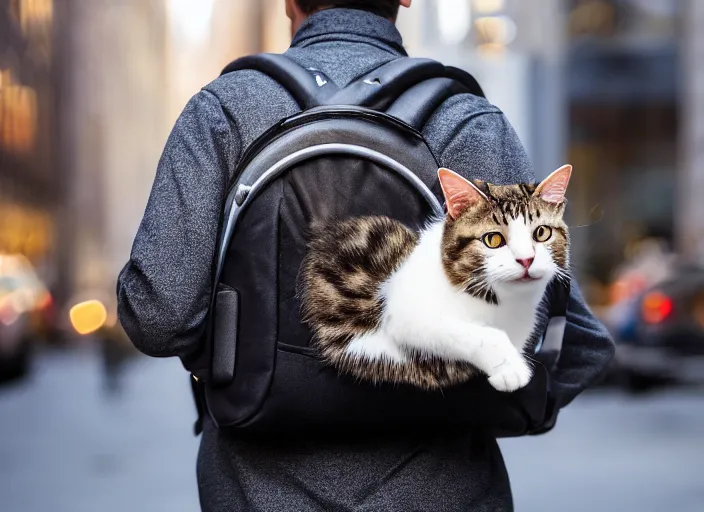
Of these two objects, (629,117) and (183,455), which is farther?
(629,117)

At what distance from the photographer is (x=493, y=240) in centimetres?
220

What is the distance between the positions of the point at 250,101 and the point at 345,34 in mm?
323

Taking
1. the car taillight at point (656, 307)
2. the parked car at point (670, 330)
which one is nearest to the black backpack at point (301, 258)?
the parked car at point (670, 330)

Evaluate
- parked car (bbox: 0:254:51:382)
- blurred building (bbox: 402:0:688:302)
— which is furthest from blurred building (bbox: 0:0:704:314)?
parked car (bbox: 0:254:51:382)

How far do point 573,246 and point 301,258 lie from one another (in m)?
0.68

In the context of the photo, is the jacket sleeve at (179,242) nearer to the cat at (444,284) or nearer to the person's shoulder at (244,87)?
the person's shoulder at (244,87)

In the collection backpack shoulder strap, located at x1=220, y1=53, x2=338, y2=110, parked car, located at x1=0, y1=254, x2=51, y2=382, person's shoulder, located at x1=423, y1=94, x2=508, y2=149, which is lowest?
parked car, located at x1=0, y1=254, x2=51, y2=382

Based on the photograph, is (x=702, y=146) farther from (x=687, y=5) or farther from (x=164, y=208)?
(x=164, y=208)

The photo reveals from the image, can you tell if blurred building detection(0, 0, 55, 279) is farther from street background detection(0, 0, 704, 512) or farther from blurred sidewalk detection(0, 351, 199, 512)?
blurred sidewalk detection(0, 351, 199, 512)

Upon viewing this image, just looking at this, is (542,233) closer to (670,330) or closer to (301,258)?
(301,258)

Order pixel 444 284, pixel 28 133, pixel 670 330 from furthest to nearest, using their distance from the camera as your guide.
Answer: pixel 28 133 → pixel 670 330 → pixel 444 284

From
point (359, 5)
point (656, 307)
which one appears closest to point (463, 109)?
point (359, 5)

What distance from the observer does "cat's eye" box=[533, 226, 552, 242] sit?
2223 mm

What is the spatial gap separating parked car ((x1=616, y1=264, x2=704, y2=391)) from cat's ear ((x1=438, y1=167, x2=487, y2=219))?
1152 cm
